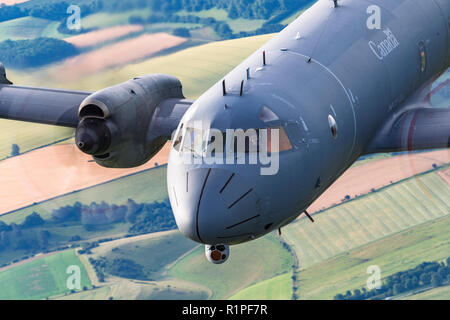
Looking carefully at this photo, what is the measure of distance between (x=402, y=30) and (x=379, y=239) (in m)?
34.1

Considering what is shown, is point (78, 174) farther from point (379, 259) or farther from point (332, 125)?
point (379, 259)

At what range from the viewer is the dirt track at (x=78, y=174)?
27.2 m

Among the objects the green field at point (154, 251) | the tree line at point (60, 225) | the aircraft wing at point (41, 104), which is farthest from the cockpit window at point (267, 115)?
the green field at point (154, 251)

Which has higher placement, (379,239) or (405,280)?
(379,239)

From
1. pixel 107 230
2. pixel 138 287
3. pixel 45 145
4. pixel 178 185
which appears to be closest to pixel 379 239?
pixel 138 287

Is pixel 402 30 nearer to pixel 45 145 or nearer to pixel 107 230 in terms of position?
pixel 45 145

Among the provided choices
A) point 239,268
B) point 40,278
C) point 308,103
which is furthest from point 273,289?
point 308,103

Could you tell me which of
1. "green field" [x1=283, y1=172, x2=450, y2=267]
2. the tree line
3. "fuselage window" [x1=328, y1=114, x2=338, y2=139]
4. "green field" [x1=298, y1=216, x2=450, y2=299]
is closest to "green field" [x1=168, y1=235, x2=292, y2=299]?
"green field" [x1=283, y1=172, x2=450, y2=267]

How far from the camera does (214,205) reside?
17531 mm

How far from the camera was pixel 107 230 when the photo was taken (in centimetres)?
6594

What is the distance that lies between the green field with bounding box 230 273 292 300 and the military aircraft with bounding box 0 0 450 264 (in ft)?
90.3

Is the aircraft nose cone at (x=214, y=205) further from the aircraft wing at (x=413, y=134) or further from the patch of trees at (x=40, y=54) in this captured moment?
the patch of trees at (x=40, y=54)

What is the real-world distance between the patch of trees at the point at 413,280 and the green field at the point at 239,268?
537 centimetres

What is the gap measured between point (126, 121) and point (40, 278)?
122 ft
